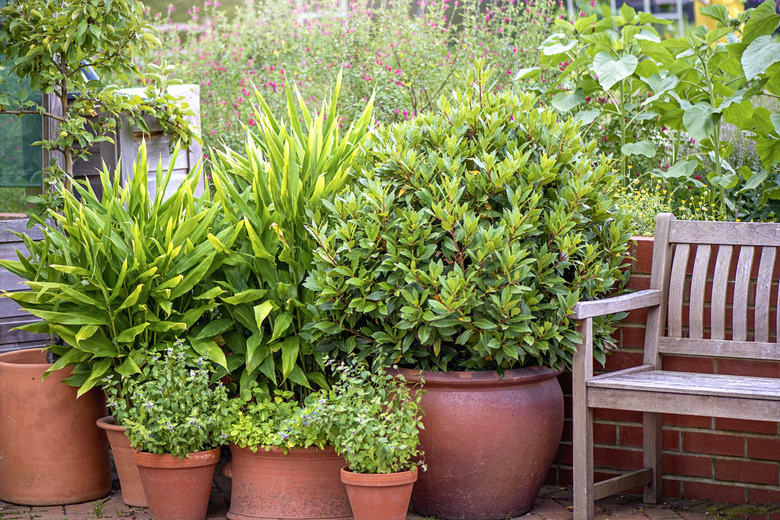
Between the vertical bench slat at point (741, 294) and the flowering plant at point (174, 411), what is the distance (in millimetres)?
1956

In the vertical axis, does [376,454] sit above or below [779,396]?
below

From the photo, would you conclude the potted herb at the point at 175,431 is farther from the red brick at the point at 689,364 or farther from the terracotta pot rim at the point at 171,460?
the red brick at the point at 689,364

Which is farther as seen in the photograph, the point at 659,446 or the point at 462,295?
the point at 659,446

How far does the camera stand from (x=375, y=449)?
290cm

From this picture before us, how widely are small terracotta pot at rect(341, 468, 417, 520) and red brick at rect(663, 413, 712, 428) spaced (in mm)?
1224

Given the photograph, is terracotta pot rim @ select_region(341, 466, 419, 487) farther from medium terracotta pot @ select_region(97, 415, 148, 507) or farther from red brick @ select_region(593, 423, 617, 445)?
red brick @ select_region(593, 423, 617, 445)

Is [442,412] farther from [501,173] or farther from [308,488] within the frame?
[501,173]

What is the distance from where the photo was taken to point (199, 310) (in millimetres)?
3285

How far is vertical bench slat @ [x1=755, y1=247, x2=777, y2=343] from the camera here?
3.22 m

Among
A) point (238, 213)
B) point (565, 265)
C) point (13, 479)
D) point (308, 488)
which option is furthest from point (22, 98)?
point (565, 265)

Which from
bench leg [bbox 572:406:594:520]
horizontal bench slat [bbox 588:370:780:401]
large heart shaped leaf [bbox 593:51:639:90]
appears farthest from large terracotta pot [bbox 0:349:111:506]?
large heart shaped leaf [bbox 593:51:639:90]

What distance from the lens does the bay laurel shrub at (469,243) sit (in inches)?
117

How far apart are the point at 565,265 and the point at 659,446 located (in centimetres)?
94

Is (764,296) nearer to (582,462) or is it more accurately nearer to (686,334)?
(686,334)
